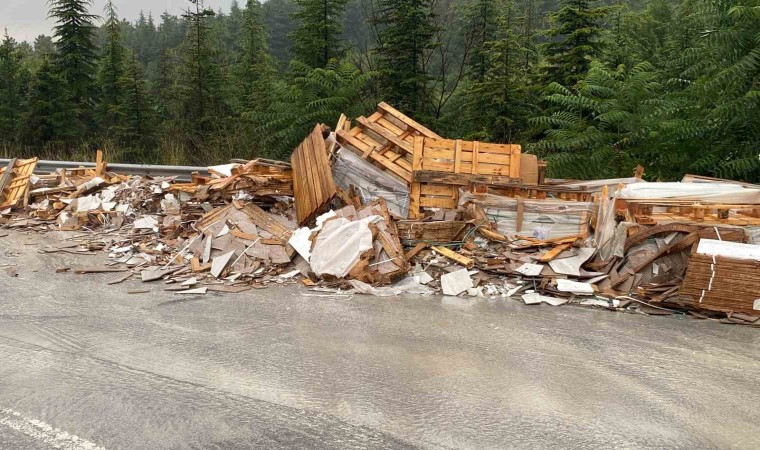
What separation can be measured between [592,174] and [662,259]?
5884 millimetres

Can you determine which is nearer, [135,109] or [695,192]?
[695,192]

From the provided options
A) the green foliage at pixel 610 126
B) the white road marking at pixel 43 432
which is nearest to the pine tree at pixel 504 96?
the green foliage at pixel 610 126

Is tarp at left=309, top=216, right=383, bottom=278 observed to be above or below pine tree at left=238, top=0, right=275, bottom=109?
below

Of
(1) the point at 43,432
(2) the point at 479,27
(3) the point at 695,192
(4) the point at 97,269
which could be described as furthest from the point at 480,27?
(1) the point at 43,432

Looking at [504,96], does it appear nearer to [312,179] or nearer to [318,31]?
[318,31]

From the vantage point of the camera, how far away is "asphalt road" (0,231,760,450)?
3.89 meters

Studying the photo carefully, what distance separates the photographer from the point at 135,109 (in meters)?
32.4

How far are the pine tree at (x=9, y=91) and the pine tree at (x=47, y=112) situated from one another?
398 cm

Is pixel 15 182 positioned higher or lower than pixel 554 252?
higher

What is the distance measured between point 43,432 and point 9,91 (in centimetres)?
4063

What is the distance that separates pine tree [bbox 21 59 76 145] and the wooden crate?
28.8 m

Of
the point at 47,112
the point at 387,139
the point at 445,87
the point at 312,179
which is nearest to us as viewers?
the point at 312,179

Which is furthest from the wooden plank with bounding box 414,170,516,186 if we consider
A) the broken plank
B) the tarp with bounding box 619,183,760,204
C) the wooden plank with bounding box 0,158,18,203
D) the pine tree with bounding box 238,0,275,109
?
the pine tree with bounding box 238,0,275,109

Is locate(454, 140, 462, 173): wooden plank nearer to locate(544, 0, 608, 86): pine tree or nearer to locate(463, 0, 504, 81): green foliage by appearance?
locate(544, 0, 608, 86): pine tree
